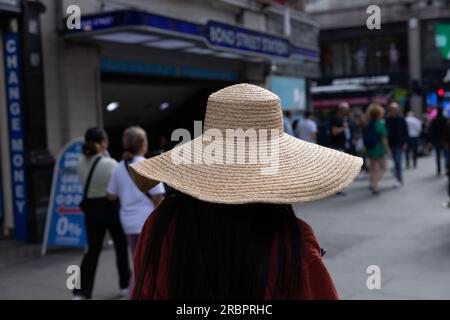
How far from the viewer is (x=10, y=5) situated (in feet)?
24.2

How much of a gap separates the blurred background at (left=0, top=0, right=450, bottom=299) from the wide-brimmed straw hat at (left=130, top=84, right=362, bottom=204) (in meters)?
2.18

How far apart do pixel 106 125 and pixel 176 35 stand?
3.71m

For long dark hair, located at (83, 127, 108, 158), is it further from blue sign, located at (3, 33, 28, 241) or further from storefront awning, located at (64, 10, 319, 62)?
storefront awning, located at (64, 10, 319, 62)

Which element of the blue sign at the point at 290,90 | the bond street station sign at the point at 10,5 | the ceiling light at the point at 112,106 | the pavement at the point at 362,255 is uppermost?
the bond street station sign at the point at 10,5

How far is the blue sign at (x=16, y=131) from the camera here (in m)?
7.68

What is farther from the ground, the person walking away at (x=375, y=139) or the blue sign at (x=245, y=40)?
the blue sign at (x=245, y=40)

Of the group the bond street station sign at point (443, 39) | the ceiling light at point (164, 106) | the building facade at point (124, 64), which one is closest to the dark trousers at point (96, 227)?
the building facade at point (124, 64)

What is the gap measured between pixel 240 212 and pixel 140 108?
10.9 meters

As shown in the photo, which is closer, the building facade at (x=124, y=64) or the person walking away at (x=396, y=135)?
the building facade at (x=124, y=64)

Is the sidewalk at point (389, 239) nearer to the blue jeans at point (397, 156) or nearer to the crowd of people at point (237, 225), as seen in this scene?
the blue jeans at point (397, 156)

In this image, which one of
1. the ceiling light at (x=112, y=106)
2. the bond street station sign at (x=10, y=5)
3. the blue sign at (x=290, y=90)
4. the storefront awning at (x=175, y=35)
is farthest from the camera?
the blue sign at (x=290, y=90)

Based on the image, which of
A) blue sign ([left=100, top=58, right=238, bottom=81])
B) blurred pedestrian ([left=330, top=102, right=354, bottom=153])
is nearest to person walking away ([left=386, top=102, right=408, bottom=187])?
blurred pedestrian ([left=330, top=102, right=354, bottom=153])

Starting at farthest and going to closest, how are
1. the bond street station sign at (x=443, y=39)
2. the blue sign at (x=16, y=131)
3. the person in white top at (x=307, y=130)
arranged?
1. the bond street station sign at (x=443, y=39)
2. the person in white top at (x=307, y=130)
3. the blue sign at (x=16, y=131)
